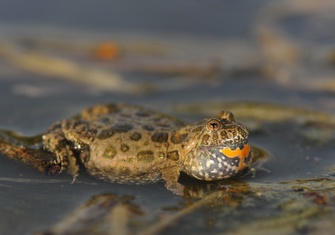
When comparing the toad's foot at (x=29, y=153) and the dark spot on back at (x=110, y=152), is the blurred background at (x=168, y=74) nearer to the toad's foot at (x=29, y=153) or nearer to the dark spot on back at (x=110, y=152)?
the toad's foot at (x=29, y=153)

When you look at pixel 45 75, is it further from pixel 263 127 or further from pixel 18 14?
pixel 263 127

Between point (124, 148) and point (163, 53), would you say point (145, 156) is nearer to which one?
point (124, 148)

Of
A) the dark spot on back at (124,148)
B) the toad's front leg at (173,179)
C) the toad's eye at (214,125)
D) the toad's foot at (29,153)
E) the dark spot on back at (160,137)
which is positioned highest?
the toad's eye at (214,125)

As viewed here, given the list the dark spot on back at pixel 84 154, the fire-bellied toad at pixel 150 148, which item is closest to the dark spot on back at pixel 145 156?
the fire-bellied toad at pixel 150 148

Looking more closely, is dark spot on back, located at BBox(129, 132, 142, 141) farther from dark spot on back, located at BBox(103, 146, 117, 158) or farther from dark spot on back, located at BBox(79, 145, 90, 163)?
dark spot on back, located at BBox(79, 145, 90, 163)

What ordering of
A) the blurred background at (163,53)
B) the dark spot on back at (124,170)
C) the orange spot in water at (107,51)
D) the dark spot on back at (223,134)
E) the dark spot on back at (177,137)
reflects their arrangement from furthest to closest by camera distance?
the orange spot in water at (107,51) → the blurred background at (163,53) → the dark spot on back at (177,137) → the dark spot on back at (124,170) → the dark spot on back at (223,134)

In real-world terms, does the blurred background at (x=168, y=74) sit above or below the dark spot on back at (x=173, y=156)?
above

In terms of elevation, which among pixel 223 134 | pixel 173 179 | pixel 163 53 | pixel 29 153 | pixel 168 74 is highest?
pixel 163 53

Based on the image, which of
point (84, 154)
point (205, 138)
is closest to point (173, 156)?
point (205, 138)
